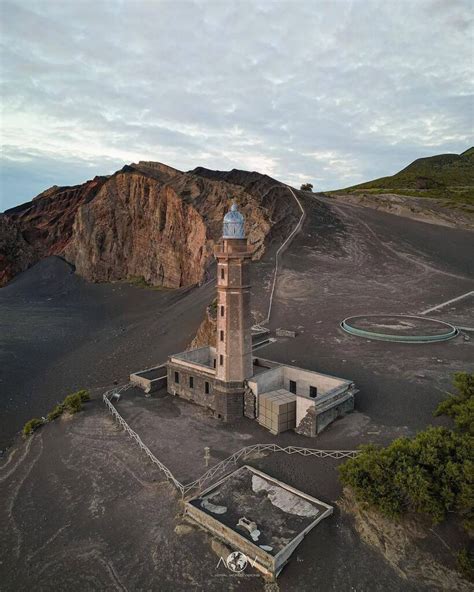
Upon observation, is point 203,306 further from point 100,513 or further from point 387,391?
point 100,513

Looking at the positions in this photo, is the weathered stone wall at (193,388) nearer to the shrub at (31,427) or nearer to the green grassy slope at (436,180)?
the shrub at (31,427)

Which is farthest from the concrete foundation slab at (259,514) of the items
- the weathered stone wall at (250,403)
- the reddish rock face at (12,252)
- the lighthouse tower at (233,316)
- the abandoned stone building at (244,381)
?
the reddish rock face at (12,252)

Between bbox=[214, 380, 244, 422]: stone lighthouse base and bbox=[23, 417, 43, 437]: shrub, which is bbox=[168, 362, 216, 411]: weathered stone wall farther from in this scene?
bbox=[23, 417, 43, 437]: shrub

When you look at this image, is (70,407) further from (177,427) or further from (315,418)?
(315,418)

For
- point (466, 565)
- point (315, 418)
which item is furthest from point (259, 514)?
point (466, 565)

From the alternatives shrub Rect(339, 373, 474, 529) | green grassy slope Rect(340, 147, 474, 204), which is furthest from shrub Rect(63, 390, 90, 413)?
green grassy slope Rect(340, 147, 474, 204)

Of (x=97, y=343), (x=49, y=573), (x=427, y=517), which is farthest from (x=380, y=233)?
(x=49, y=573)

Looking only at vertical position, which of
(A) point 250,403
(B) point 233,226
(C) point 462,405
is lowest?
(A) point 250,403
